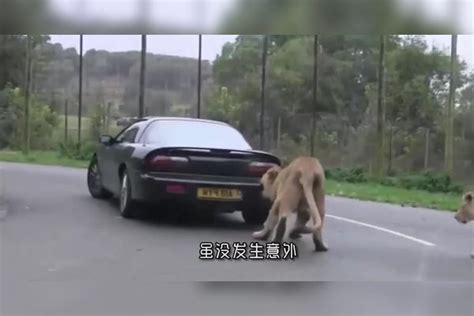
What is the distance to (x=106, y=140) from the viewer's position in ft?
13.9

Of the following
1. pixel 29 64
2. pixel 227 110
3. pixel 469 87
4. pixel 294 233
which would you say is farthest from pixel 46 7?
pixel 469 87

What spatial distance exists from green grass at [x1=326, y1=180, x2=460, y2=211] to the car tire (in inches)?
14.5

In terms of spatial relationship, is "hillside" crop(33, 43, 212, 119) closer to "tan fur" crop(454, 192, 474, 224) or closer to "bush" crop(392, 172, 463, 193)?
"bush" crop(392, 172, 463, 193)

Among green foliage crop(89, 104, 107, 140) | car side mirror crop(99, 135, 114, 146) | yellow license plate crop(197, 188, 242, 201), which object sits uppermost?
green foliage crop(89, 104, 107, 140)

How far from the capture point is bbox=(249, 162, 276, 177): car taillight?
427 cm

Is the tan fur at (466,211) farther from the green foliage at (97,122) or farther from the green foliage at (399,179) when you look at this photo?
the green foliage at (97,122)

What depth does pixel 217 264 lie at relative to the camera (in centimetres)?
429

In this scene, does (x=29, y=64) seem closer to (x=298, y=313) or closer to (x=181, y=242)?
(x=181, y=242)

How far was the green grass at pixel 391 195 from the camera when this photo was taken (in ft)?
14.4

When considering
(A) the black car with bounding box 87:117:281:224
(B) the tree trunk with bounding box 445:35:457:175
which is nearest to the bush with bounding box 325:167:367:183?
(A) the black car with bounding box 87:117:281:224

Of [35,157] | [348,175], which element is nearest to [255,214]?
[348,175]

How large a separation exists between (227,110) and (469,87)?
4.32 ft

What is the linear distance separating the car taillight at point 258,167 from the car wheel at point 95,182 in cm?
77

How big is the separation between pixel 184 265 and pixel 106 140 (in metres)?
0.76
